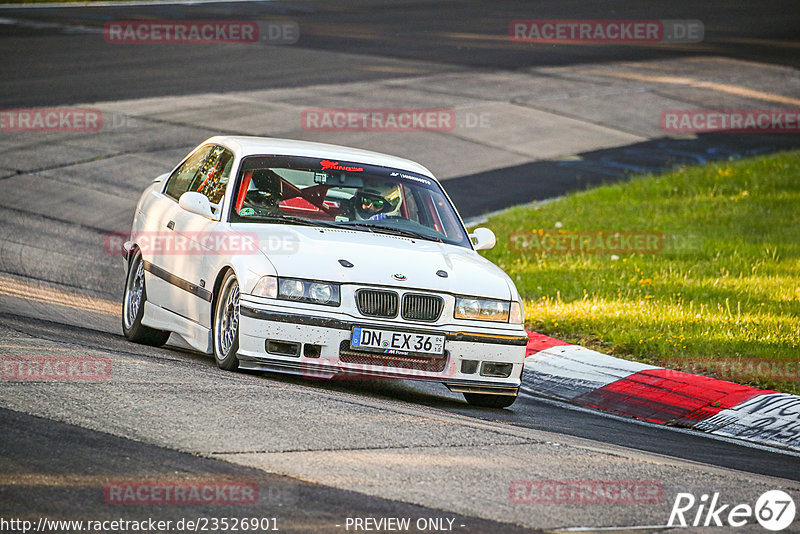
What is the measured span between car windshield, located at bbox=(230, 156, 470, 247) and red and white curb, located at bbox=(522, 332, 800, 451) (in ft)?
4.64

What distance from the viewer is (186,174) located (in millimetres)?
9758

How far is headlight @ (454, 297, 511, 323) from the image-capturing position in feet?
25.9

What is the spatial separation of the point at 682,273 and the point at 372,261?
613 centimetres

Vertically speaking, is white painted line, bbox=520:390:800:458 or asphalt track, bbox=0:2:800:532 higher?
asphalt track, bbox=0:2:800:532

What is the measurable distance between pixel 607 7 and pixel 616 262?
28.2 metres

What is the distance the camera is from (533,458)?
6340 millimetres
